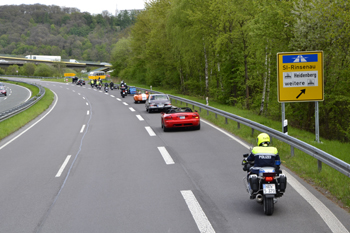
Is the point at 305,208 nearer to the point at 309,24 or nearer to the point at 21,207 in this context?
the point at 21,207

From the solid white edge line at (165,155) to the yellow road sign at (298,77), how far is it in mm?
4163

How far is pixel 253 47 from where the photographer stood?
27.5 metres

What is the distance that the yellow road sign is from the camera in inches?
483

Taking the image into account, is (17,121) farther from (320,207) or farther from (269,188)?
(320,207)

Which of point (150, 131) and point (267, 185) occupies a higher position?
point (267, 185)

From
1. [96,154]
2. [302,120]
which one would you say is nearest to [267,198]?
[96,154]

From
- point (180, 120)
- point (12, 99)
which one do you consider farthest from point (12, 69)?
point (180, 120)

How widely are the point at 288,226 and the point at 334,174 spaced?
3.31 metres

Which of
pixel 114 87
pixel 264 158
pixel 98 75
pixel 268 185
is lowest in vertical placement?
pixel 268 185

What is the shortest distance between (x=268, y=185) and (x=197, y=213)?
50.4 inches

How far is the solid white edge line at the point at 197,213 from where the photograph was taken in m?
5.59

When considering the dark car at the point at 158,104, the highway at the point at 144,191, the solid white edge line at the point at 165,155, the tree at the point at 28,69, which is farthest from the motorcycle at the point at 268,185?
the tree at the point at 28,69

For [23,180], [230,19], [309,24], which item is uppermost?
[230,19]

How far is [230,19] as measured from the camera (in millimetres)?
29906
